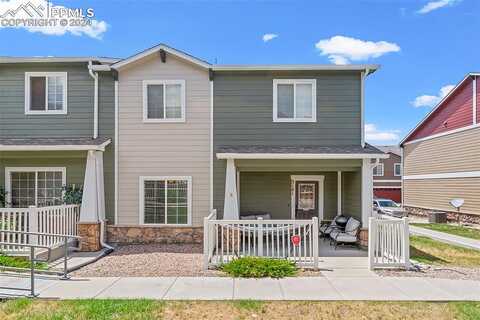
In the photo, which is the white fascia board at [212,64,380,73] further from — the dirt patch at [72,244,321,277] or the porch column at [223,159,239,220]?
the dirt patch at [72,244,321,277]

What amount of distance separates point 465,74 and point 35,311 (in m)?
21.7

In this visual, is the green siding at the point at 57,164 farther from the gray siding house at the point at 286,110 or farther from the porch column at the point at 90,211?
the gray siding house at the point at 286,110

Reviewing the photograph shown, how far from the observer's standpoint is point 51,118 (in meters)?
11.7

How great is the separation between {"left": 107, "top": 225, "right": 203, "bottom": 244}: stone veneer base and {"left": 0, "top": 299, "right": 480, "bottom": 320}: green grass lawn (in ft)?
17.5

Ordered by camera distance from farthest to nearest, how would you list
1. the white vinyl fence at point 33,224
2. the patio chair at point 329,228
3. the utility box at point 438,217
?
the utility box at point 438,217 → the patio chair at point 329,228 → the white vinyl fence at point 33,224

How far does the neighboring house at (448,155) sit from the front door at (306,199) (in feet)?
33.6

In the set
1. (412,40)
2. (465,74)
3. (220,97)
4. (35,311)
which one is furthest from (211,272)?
(465,74)

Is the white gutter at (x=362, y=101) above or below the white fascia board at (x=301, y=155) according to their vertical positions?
above

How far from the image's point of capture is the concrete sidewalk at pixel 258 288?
21.2 feet

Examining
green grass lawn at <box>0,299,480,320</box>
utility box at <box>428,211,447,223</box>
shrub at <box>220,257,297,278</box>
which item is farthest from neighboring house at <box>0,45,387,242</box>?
utility box at <box>428,211,447,223</box>

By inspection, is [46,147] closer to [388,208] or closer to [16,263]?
[16,263]

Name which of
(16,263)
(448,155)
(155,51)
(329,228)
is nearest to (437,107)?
(448,155)

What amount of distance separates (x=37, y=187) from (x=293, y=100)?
9091mm

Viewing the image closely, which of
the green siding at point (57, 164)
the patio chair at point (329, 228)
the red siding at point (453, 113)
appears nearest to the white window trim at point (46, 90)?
the green siding at point (57, 164)
